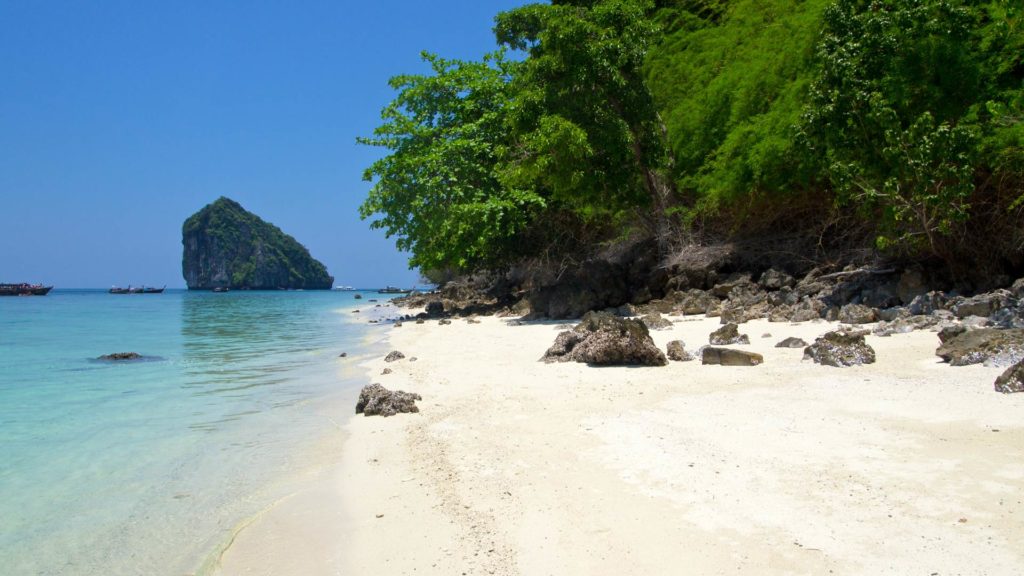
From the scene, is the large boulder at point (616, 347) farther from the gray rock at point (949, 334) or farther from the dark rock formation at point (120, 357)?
the dark rock formation at point (120, 357)

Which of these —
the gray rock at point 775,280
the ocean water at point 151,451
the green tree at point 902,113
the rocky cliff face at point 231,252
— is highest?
the rocky cliff face at point 231,252

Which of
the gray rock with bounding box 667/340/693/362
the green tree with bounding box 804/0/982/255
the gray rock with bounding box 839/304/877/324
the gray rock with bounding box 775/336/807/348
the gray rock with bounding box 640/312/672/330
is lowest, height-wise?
the gray rock with bounding box 667/340/693/362

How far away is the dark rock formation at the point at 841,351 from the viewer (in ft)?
22.5

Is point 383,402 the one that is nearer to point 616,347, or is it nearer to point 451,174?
point 616,347

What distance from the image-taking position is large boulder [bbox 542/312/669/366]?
773 cm

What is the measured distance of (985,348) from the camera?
627 cm

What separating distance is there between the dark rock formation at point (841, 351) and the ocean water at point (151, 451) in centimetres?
511

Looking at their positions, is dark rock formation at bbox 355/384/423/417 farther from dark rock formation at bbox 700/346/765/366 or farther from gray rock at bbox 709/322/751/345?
gray rock at bbox 709/322/751/345

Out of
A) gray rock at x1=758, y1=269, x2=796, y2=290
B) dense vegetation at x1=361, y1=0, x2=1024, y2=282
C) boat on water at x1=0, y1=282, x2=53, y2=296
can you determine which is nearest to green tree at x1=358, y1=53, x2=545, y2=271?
dense vegetation at x1=361, y1=0, x2=1024, y2=282

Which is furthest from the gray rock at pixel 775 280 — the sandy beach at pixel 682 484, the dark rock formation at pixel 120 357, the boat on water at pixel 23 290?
the boat on water at pixel 23 290

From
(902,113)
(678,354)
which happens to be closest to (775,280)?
(902,113)

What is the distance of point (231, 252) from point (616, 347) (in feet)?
430

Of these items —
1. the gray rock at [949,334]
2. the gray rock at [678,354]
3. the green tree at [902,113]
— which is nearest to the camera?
the gray rock at [949,334]

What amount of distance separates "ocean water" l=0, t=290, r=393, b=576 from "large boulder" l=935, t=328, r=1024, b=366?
5.99 metres
